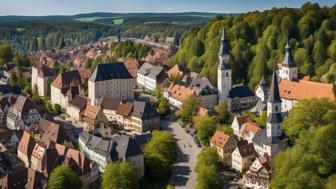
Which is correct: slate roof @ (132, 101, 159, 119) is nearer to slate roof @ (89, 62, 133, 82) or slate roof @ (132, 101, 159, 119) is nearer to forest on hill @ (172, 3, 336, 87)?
slate roof @ (89, 62, 133, 82)

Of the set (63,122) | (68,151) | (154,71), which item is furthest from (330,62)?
(68,151)

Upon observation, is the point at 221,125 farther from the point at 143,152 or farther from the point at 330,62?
the point at 330,62

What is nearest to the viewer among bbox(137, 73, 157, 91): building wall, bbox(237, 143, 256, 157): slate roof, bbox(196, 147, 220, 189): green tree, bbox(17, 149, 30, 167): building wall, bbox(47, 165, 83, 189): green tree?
→ bbox(47, 165, 83, 189): green tree

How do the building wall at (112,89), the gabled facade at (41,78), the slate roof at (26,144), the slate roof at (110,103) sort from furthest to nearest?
the gabled facade at (41,78)
the building wall at (112,89)
the slate roof at (110,103)
the slate roof at (26,144)

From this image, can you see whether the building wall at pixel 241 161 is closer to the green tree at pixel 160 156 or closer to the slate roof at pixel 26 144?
the green tree at pixel 160 156

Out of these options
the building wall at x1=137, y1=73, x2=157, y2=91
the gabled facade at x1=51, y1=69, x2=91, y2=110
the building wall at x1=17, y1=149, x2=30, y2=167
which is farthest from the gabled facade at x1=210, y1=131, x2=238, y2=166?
the building wall at x1=137, y1=73, x2=157, y2=91

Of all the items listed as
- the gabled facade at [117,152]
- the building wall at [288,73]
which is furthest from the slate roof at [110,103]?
the building wall at [288,73]
